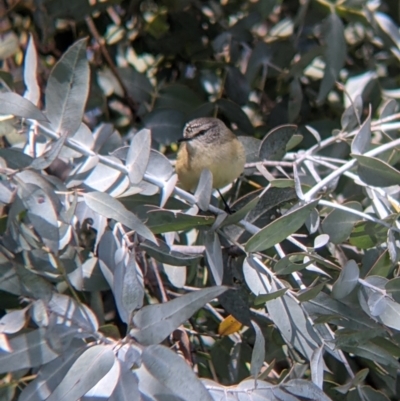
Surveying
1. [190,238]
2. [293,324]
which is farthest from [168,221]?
[190,238]

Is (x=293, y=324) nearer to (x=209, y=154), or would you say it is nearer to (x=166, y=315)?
(x=166, y=315)

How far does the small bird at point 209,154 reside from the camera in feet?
8.73

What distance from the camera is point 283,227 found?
185 centimetres

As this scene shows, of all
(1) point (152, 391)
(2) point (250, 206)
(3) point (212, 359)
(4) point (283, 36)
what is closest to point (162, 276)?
(3) point (212, 359)

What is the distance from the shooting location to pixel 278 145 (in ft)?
8.13

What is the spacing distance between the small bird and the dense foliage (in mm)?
53

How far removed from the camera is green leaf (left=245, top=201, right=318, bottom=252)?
183cm

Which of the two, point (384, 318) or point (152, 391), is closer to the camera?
point (152, 391)

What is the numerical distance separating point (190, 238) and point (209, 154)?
1.41 feet

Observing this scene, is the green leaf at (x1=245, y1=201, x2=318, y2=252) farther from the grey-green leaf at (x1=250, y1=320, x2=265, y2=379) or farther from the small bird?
the small bird

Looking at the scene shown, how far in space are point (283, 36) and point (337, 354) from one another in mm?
1738

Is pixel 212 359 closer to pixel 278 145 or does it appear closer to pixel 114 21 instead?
pixel 278 145

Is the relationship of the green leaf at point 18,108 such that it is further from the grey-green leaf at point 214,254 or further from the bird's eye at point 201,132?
the bird's eye at point 201,132

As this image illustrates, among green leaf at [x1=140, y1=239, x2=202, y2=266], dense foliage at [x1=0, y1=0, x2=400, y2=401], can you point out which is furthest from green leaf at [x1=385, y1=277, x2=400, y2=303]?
green leaf at [x1=140, y1=239, x2=202, y2=266]
